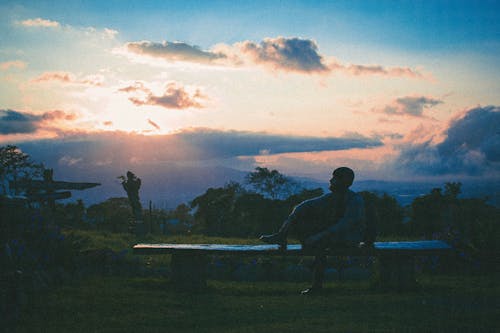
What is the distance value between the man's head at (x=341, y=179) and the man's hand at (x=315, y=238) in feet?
2.36

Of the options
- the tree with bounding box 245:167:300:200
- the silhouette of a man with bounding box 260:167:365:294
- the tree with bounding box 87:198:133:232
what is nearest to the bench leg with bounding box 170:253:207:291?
the silhouette of a man with bounding box 260:167:365:294

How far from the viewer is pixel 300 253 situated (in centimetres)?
769

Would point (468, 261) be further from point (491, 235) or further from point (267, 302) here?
point (267, 302)

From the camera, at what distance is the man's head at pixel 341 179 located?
→ 25.5 ft

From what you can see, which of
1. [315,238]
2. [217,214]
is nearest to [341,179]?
[315,238]

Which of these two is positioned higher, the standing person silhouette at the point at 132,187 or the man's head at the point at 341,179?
the man's head at the point at 341,179

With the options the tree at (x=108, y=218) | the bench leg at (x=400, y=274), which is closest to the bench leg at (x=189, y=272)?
the bench leg at (x=400, y=274)

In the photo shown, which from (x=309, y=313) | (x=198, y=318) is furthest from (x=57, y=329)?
(x=309, y=313)

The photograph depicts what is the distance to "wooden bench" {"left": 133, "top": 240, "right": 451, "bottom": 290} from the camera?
25.4ft

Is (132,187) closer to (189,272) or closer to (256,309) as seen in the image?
(189,272)

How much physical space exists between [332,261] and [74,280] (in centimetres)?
563

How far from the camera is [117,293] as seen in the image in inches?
305

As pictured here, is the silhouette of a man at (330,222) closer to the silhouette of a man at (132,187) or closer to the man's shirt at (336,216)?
the man's shirt at (336,216)

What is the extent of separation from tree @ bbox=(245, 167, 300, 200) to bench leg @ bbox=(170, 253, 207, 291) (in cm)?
2826
